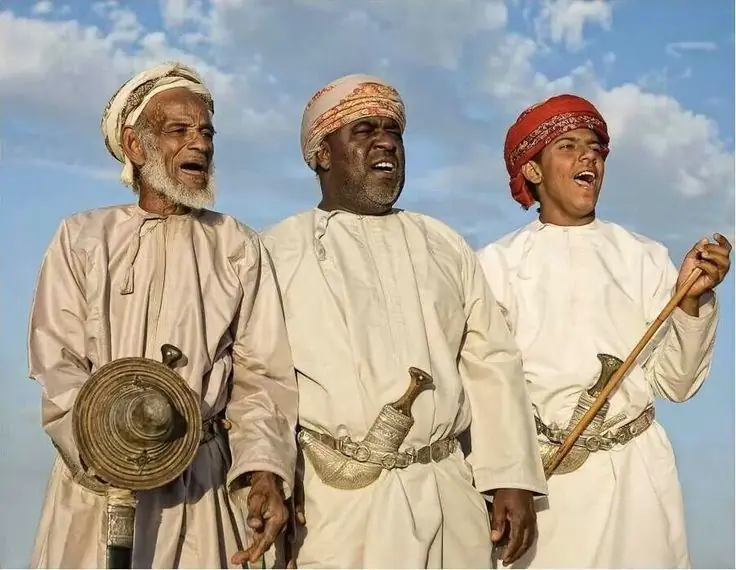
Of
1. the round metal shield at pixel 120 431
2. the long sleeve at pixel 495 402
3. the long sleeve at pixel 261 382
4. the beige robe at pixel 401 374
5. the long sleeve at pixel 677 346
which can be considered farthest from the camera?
the long sleeve at pixel 677 346

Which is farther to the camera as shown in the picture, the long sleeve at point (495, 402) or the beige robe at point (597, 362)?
the beige robe at point (597, 362)

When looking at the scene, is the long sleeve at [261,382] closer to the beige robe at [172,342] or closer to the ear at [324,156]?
the beige robe at [172,342]

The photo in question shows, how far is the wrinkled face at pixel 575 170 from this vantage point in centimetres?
725

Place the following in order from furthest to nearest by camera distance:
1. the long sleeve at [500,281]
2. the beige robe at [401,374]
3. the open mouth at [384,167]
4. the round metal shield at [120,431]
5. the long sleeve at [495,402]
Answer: the long sleeve at [500,281] < the open mouth at [384,167] < the long sleeve at [495,402] < the beige robe at [401,374] < the round metal shield at [120,431]

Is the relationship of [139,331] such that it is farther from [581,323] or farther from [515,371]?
[581,323]

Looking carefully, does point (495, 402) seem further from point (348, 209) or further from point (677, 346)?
point (348, 209)

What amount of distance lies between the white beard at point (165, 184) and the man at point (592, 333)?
1751 millimetres

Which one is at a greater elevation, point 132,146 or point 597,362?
point 132,146

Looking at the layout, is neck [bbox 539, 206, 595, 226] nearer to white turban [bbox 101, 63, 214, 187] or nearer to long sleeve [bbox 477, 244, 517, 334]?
long sleeve [bbox 477, 244, 517, 334]

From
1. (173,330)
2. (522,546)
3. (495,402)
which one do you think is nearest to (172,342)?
(173,330)

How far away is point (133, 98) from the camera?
251 inches

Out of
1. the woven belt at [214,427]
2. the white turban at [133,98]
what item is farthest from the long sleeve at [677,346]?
the white turban at [133,98]

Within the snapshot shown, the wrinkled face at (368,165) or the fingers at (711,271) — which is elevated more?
the wrinkled face at (368,165)

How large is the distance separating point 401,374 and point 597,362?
1195mm
